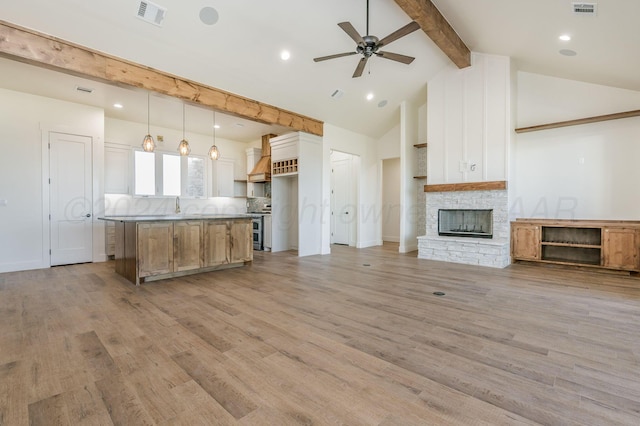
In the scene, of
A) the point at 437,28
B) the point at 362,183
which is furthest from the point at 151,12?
the point at 362,183

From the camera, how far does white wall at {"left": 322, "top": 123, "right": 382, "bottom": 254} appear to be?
25.0 ft

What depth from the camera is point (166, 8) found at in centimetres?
369

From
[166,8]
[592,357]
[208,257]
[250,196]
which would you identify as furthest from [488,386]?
[250,196]

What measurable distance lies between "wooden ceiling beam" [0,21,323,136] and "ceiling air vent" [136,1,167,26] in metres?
0.81

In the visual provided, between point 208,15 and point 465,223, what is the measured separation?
6.22 metres

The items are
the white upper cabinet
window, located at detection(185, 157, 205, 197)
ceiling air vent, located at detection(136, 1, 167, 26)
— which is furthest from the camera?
the white upper cabinet

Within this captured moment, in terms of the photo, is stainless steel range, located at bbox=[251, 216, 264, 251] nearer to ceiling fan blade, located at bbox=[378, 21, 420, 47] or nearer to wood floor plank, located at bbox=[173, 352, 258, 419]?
ceiling fan blade, located at bbox=[378, 21, 420, 47]

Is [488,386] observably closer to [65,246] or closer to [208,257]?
[208,257]

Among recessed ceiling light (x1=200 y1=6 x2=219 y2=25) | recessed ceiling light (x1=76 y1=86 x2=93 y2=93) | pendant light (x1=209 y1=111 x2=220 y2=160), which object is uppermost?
recessed ceiling light (x1=200 y1=6 x2=219 y2=25)

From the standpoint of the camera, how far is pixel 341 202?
913cm

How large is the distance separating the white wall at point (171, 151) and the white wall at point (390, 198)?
4.61 meters

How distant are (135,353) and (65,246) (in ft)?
16.7

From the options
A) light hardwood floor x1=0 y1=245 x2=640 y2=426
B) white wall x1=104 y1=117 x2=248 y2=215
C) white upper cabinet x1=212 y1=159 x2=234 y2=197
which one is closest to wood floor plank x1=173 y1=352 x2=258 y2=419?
light hardwood floor x1=0 y1=245 x2=640 y2=426

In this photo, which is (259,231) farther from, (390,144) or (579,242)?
(579,242)
